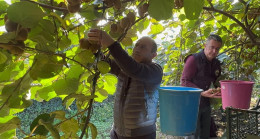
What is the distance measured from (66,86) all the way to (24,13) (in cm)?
26

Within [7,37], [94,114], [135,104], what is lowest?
[94,114]

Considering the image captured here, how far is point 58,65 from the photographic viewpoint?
54 centimetres

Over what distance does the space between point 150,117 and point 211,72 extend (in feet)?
2.60

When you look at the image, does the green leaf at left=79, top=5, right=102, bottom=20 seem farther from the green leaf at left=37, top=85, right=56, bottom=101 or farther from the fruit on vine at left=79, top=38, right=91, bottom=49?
the green leaf at left=37, top=85, right=56, bottom=101

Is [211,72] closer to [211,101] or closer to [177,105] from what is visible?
[211,101]

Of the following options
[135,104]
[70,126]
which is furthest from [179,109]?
[70,126]

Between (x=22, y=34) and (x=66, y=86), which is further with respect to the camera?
(x=66, y=86)

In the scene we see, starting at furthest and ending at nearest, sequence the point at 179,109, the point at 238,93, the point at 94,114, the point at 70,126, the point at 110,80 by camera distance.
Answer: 1. the point at 94,114
2. the point at 238,93
3. the point at 179,109
4. the point at 110,80
5. the point at 70,126

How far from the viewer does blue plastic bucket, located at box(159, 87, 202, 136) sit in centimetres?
112

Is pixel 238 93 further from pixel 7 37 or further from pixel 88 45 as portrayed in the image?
pixel 7 37

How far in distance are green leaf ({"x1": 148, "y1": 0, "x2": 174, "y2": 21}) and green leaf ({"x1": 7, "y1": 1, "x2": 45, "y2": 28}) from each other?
23 cm

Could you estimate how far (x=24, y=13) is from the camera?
16.7 inches

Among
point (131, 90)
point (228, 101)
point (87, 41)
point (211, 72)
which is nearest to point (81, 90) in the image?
point (87, 41)

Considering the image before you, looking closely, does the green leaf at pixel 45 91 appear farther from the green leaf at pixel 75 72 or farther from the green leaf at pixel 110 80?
the green leaf at pixel 110 80
